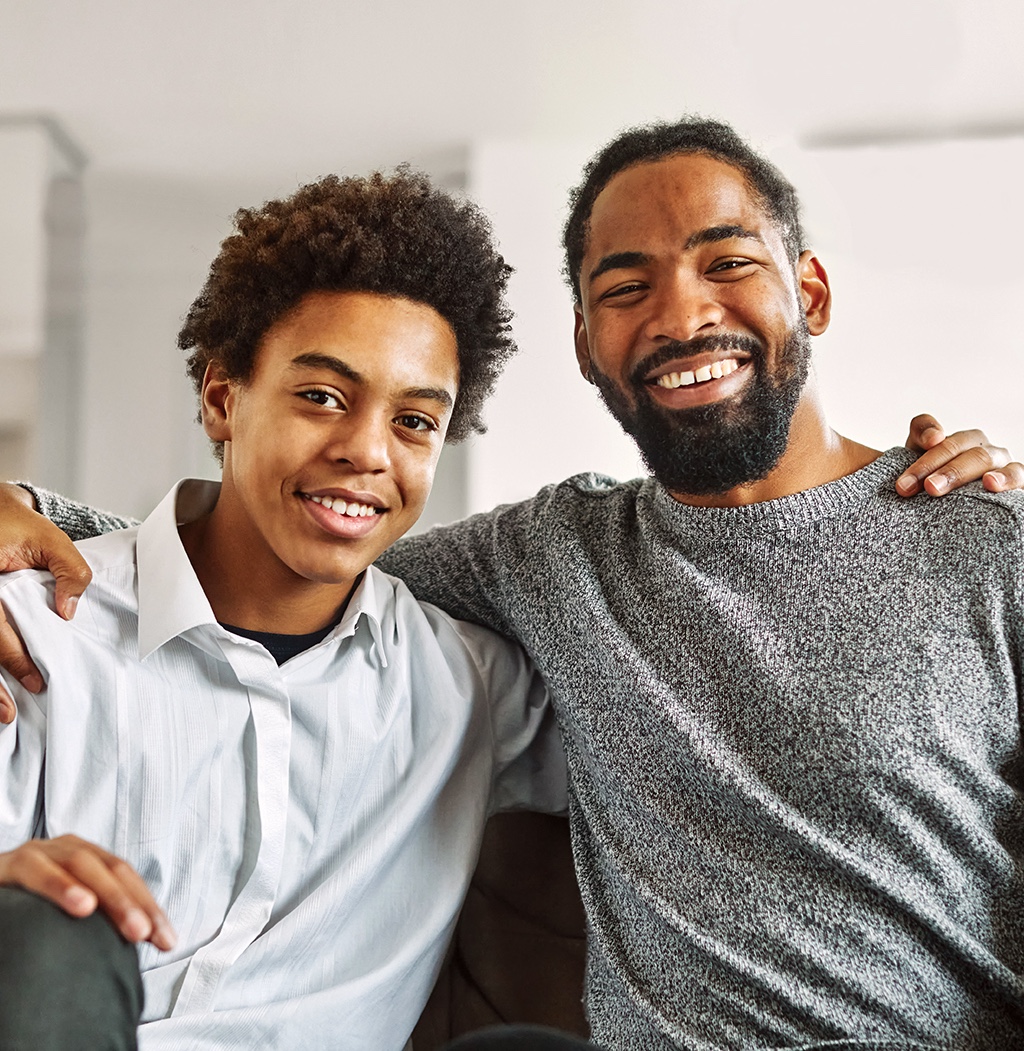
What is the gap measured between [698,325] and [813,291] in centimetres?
25

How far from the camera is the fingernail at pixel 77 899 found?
2.61 ft

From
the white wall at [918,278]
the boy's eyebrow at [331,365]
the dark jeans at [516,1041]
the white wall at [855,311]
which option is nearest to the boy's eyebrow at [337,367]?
the boy's eyebrow at [331,365]

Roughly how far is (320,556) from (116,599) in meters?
0.22

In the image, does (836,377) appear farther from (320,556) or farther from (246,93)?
(320,556)

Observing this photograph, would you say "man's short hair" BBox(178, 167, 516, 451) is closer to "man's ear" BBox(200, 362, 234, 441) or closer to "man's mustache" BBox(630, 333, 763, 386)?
"man's ear" BBox(200, 362, 234, 441)

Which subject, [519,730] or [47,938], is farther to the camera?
[519,730]

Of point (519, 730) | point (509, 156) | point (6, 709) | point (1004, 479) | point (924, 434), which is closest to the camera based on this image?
point (6, 709)

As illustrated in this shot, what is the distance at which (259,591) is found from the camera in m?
1.26

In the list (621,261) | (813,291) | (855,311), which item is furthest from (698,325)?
(855,311)

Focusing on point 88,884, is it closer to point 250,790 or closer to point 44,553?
point 250,790

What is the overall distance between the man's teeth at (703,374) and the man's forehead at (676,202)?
156mm

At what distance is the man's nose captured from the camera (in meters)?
1.24

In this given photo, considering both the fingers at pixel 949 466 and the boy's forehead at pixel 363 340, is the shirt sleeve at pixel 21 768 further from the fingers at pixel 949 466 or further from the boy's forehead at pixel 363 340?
the fingers at pixel 949 466

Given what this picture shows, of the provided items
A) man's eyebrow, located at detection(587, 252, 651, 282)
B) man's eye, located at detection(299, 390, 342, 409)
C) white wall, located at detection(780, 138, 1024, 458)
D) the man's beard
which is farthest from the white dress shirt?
white wall, located at detection(780, 138, 1024, 458)
